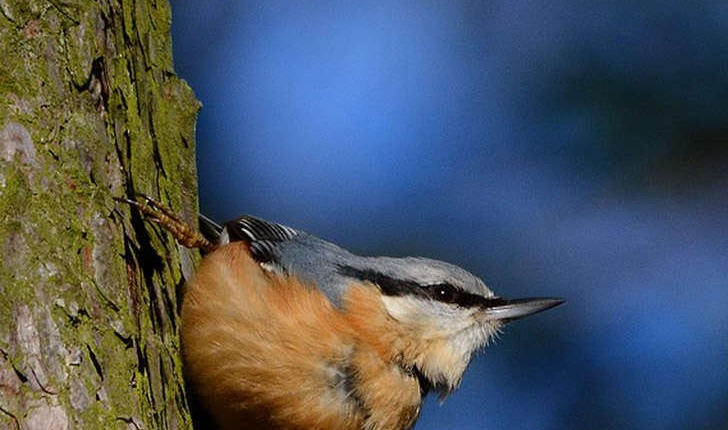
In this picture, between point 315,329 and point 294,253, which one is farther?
point 294,253

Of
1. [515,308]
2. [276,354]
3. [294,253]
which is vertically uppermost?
[515,308]

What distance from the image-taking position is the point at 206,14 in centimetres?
666

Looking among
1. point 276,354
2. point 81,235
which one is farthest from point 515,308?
point 81,235

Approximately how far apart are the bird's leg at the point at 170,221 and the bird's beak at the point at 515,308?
2.91 feet

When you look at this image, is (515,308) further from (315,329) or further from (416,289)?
(315,329)

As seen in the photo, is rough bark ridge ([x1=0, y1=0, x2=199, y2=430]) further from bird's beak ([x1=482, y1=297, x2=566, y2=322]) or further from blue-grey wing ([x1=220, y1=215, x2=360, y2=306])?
bird's beak ([x1=482, y1=297, x2=566, y2=322])

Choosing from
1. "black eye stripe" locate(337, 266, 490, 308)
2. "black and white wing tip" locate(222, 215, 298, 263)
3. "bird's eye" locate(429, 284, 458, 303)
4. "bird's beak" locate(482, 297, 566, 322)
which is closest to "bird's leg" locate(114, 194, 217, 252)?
"black and white wing tip" locate(222, 215, 298, 263)

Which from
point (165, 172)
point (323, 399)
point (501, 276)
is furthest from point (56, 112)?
point (501, 276)

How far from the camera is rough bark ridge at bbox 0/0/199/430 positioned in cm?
219

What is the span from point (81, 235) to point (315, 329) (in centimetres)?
69

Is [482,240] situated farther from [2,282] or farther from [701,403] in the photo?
[2,282]

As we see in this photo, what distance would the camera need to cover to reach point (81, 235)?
2.39m

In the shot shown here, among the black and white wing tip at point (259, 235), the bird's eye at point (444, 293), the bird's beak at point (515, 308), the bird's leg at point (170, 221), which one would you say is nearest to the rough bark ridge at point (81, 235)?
the bird's leg at point (170, 221)

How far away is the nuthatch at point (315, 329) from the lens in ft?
8.95
